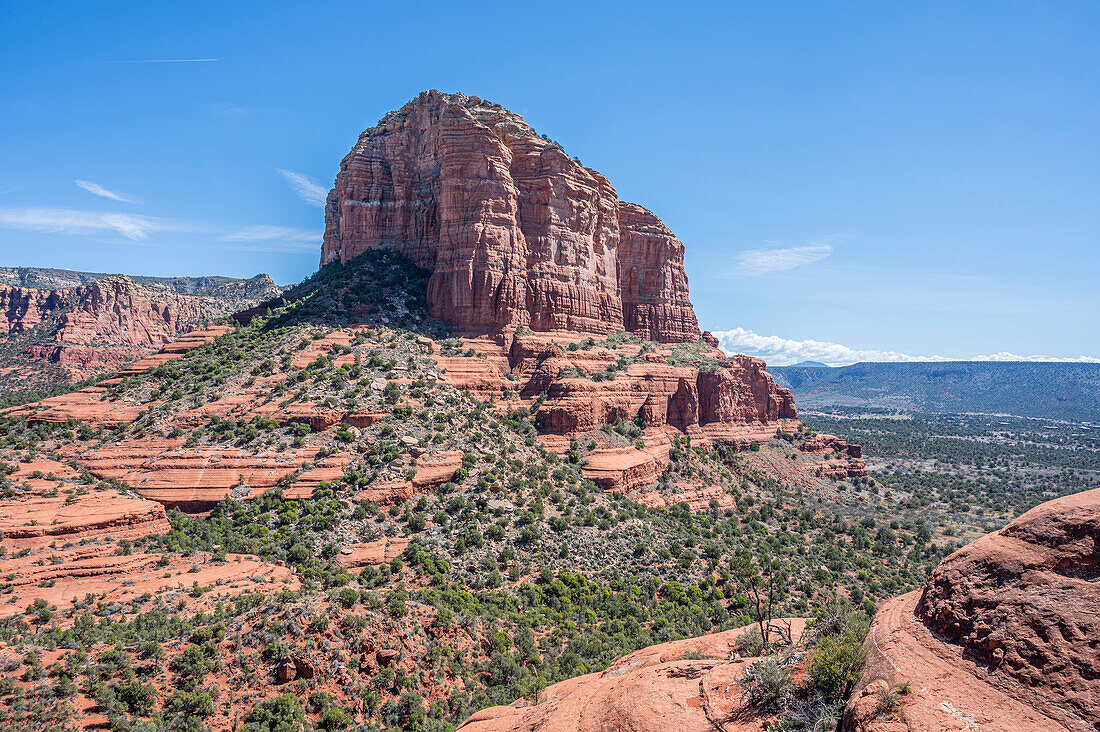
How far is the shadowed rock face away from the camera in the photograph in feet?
174

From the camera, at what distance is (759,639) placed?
1191 centimetres

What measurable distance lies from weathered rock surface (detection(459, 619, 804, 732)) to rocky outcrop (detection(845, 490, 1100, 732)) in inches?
105

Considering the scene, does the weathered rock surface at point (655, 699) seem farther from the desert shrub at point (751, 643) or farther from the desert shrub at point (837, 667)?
the desert shrub at point (837, 667)

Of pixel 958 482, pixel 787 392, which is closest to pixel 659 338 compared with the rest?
pixel 787 392

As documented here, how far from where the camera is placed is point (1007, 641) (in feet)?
23.0

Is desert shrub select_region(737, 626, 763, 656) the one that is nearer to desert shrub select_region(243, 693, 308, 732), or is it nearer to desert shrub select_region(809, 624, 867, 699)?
desert shrub select_region(809, 624, 867, 699)

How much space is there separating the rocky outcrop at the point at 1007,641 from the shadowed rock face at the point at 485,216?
47.6 meters

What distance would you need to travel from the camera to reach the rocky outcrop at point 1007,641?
6328 mm

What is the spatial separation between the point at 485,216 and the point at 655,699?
49.5 metres

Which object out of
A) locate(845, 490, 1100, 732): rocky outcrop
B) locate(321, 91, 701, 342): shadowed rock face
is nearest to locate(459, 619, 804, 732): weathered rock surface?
locate(845, 490, 1100, 732): rocky outcrop

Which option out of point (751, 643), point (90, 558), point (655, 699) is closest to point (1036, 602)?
point (751, 643)

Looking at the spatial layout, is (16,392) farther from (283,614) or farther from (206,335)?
(283,614)

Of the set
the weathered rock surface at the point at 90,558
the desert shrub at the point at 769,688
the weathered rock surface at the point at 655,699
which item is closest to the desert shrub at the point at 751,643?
the weathered rock surface at the point at 655,699

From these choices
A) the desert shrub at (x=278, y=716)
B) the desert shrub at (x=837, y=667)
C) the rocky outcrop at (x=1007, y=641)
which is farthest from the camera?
the desert shrub at (x=278, y=716)
